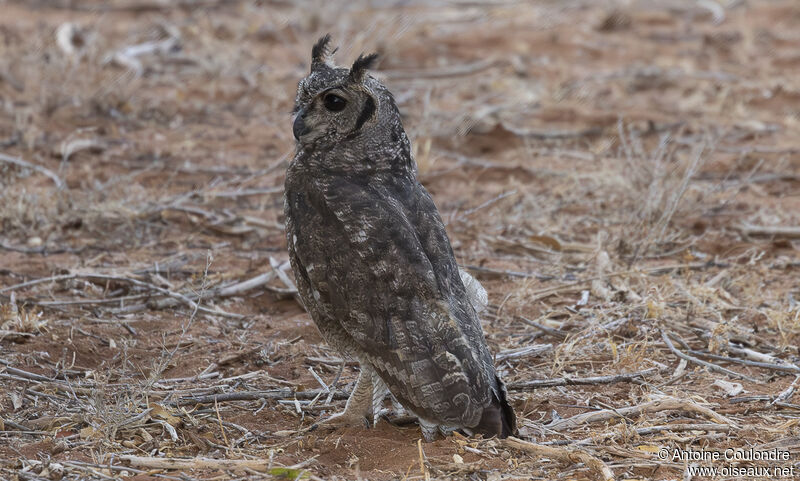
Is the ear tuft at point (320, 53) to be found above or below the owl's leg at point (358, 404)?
above

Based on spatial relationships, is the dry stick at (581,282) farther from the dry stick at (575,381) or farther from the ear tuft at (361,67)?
the ear tuft at (361,67)

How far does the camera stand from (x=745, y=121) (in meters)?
10.7

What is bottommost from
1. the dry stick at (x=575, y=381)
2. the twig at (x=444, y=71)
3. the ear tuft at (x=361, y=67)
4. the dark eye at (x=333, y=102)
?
the dry stick at (x=575, y=381)

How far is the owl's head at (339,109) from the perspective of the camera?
15.7 feet

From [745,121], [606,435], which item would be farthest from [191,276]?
[745,121]

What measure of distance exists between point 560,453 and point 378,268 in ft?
3.96

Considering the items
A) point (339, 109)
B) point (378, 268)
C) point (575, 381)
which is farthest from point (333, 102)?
point (575, 381)

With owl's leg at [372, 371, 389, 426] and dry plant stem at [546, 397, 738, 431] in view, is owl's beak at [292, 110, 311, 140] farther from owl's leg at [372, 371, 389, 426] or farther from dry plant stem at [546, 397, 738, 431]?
dry plant stem at [546, 397, 738, 431]

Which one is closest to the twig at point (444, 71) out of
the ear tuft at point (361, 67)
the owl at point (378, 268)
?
the owl at point (378, 268)

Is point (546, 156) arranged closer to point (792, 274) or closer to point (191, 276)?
point (792, 274)

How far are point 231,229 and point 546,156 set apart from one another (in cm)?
365

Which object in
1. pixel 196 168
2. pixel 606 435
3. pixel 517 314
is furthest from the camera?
pixel 196 168

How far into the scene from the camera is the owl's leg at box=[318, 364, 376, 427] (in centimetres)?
474

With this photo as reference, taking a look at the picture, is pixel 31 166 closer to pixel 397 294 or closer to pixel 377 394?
pixel 377 394
